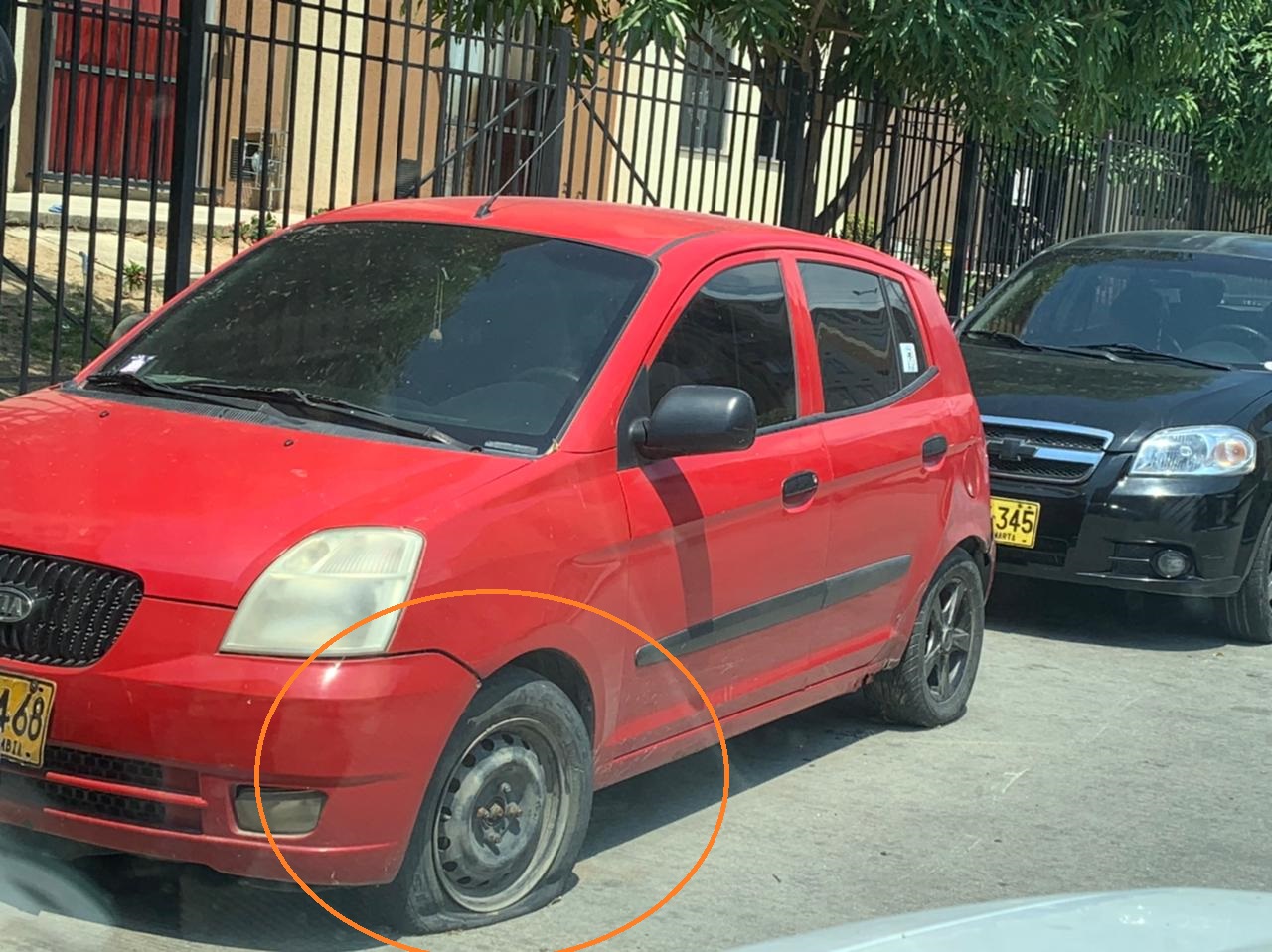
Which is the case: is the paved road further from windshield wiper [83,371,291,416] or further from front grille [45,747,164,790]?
windshield wiper [83,371,291,416]

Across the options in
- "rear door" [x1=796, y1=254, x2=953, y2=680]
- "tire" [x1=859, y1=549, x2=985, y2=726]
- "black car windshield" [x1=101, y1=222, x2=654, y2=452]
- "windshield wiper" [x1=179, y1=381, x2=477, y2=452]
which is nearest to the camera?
"windshield wiper" [x1=179, y1=381, x2=477, y2=452]

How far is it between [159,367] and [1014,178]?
1213 cm

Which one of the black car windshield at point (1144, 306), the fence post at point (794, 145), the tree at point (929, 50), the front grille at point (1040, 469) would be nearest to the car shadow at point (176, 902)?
the front grille at point (1040, 469)

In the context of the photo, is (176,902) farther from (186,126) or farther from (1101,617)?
(1101,617)

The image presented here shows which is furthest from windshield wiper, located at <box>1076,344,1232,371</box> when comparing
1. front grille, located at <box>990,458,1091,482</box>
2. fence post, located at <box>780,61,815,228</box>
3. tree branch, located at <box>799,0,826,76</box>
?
fence post, located at <box>780,61,815,228</box>

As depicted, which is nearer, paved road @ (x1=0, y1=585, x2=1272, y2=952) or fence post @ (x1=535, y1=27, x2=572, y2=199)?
paved road @ (x1=0, y1=585, x2=1272, y2=952)

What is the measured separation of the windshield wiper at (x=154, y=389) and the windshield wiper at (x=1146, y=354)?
5.60 m

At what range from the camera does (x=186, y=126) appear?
28.5ft

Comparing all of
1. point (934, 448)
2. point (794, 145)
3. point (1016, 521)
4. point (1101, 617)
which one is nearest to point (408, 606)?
point (934, 448)

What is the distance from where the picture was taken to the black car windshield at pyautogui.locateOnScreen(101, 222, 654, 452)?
4.63 metres

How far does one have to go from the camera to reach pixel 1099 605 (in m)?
9.27

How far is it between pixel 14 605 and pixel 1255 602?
6132mm

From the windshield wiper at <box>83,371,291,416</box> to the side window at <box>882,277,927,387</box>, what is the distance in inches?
96.2

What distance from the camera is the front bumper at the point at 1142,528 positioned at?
7.96 m
